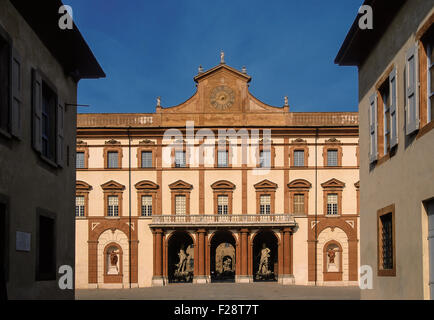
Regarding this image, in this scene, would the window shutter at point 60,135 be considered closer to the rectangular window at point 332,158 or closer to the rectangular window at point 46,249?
the rectangular window at point 46,249

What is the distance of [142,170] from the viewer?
155 feet

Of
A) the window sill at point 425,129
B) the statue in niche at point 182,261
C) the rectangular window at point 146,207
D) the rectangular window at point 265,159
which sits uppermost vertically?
the rectangular window at point 265,159

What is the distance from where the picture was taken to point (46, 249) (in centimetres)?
1747

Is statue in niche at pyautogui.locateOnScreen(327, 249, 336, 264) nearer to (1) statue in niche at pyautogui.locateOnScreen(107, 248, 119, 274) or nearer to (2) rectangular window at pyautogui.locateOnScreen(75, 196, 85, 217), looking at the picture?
(1) statue in niche at pyautogui.locateOnScreen(107, 248, 119, 274)

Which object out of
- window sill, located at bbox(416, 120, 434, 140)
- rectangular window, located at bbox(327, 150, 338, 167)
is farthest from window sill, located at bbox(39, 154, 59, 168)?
rectangular window, located at bbox(327, 150, 338, 167)

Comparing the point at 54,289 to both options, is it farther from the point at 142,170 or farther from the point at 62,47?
the point at 142,170

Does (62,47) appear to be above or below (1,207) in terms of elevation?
above

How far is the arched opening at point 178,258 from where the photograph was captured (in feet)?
155

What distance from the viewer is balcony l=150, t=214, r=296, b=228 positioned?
4594 cm

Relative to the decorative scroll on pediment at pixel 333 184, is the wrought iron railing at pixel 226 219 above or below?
below

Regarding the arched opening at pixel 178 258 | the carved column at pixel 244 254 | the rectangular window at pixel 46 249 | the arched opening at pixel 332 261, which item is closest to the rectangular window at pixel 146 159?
the arched opening at pixel 178 258

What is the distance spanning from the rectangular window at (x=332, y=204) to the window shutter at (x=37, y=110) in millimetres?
33586

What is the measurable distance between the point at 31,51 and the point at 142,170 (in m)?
32.0
